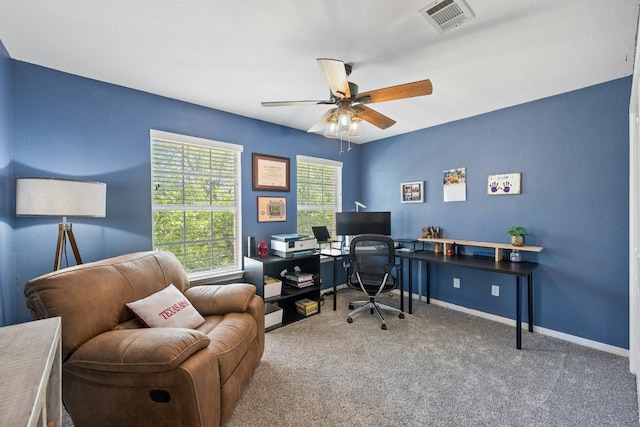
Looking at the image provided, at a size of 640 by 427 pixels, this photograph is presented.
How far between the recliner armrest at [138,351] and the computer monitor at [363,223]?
8.76ft

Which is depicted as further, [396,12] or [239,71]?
[239,71]

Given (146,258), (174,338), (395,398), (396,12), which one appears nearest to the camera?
(174,338)

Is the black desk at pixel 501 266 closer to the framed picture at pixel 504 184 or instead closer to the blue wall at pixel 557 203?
the blue wall at pixel 557 203

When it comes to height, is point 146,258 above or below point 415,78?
below

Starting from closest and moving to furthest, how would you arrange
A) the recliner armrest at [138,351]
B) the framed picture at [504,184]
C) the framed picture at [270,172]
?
the recliner armrest at [138,351] → the framed picture at [504,184] → the framed picture at [270,172]

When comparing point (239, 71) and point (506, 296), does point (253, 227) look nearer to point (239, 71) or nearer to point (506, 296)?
point (239, 71)

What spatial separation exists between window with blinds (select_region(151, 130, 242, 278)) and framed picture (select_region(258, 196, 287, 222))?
0.28 metres

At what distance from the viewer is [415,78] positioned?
2303mm

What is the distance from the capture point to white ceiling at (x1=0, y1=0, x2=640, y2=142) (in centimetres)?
151

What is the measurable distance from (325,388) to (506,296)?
231cm

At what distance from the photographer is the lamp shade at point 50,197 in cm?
169

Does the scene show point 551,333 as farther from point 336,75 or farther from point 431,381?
point 336,75

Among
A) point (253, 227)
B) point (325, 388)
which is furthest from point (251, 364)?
point (253, 227)

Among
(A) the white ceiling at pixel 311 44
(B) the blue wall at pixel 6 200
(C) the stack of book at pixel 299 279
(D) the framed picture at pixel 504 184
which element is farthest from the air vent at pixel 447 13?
(B) the blue wall at pixel 6 200
